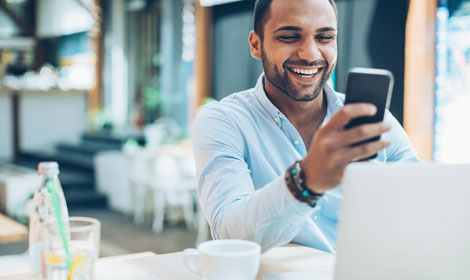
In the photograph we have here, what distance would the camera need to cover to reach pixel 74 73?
10281 millimetres

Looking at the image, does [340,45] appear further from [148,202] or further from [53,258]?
[53,258]

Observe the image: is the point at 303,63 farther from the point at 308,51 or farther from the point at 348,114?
the point at 348,114

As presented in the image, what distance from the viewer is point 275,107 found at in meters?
1.44

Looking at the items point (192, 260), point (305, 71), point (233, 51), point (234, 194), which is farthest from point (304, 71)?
point (233, 51)

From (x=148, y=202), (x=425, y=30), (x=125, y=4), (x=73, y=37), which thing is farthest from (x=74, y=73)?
(x=425, y=30)

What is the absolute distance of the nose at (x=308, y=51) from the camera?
133 cm

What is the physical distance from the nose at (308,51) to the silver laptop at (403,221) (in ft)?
2.11

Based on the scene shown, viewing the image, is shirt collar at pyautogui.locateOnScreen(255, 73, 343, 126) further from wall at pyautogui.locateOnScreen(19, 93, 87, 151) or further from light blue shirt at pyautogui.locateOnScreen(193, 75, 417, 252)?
wall at pyautogui.locateOnScreen(19, 93, 87, 151)

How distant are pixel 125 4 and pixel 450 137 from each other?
20.6 ft

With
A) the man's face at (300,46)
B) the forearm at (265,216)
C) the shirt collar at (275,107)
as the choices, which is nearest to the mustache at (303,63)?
the man's face at (300,46)

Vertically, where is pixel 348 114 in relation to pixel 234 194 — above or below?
above

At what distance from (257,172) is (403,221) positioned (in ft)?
2.17

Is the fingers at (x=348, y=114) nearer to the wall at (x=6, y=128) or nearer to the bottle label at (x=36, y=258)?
the bottle label at (x=36, y=258)

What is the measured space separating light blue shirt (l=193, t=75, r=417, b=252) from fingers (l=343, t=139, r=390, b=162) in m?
0.14
